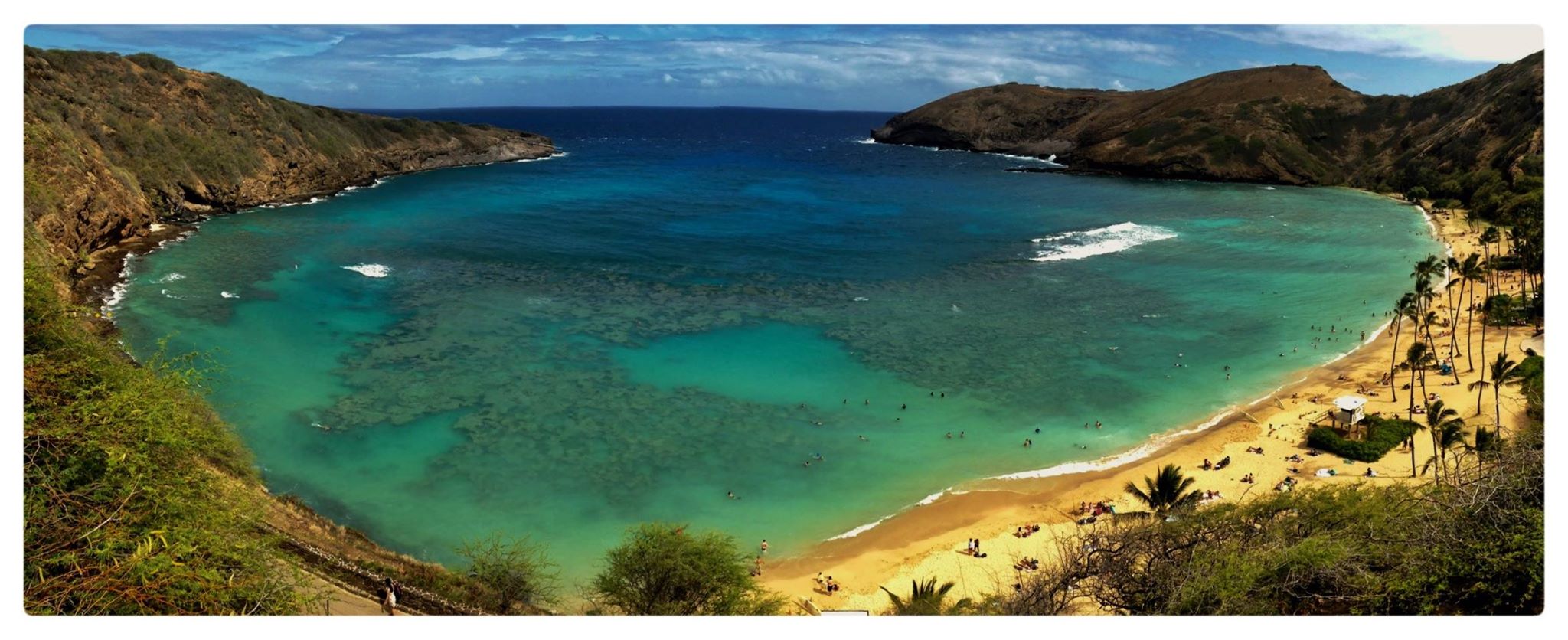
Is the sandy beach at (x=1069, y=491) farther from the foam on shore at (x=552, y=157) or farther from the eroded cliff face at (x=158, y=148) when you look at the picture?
the foam on shore at (x=552, y=157)

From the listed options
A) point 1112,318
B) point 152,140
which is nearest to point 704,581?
point 1112,318

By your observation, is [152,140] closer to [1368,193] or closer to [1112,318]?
[1112,318]

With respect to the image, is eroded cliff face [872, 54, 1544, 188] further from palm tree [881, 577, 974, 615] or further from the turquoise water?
palm tree [881, 577, 974, 615]

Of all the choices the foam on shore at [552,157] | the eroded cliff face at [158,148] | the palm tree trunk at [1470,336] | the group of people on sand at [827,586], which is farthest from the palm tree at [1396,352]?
the foam on shore at [552,157]

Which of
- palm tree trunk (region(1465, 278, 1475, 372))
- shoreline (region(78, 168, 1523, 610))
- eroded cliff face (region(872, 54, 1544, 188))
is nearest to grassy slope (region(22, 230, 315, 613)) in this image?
shoreline (region(78, 168, 1523, 610))

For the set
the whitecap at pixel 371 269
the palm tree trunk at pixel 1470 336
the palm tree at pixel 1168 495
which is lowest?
the palm tree at pixel 1168 495
